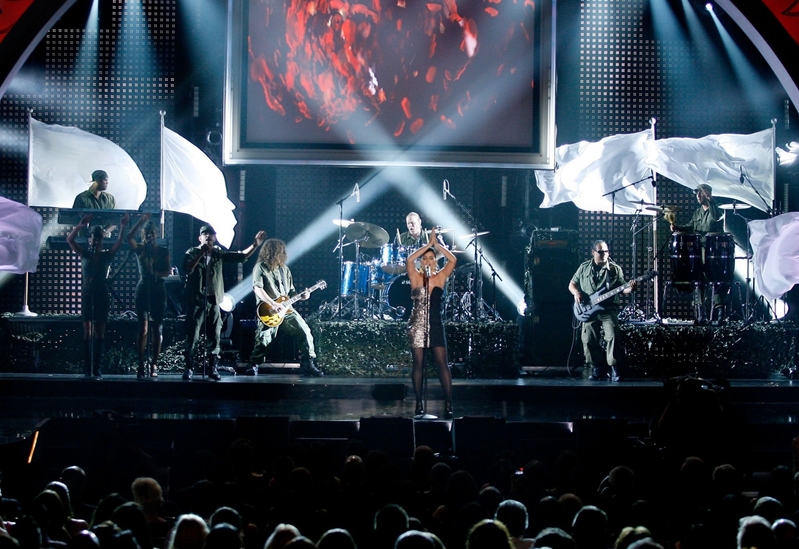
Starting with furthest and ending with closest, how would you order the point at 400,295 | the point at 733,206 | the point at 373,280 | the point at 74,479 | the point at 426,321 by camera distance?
1. the point at 733,206
2. the point at 400,295
3. the point at 373,280
4. the point at 426,321
5. the point at 74,479

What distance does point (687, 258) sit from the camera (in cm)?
1137

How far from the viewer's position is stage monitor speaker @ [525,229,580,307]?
11664 mm

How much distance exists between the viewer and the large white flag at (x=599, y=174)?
13.2 meters

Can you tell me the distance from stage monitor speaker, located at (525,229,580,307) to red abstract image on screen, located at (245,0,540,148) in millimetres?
1408

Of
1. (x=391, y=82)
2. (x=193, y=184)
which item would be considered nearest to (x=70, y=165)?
(x=193, y=184)

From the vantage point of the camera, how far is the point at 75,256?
1341cm

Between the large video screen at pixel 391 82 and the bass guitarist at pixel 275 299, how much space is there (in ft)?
3.66

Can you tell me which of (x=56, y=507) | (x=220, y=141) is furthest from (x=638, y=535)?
(x=220, y=141)

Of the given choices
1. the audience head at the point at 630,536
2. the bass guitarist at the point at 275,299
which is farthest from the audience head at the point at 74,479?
the bass guitarist at the point at 275,299

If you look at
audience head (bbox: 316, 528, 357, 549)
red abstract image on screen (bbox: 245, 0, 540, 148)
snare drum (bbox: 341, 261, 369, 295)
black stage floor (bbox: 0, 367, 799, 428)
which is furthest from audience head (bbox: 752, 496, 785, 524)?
snare drum (bbox: 341, 261, 369, 295)

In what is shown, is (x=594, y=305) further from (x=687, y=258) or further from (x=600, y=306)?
(x=687, y=258)

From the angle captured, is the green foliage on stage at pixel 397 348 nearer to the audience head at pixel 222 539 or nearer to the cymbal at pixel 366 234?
the cymbal at pixel 366 234

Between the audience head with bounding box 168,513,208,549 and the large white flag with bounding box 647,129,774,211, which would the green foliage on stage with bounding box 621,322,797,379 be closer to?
the large white flag with bounding box 647,129,774,211

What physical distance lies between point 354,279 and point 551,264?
259 centimetres
